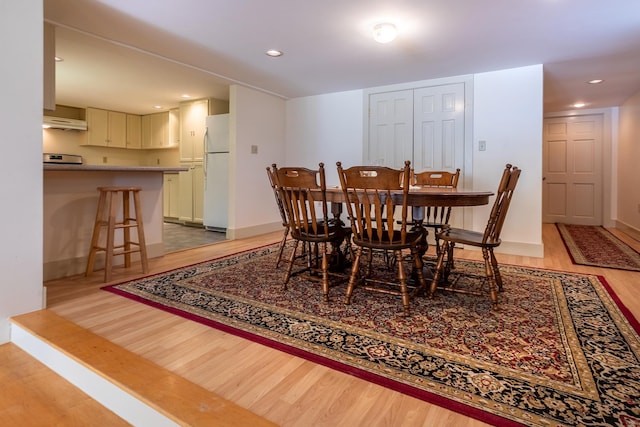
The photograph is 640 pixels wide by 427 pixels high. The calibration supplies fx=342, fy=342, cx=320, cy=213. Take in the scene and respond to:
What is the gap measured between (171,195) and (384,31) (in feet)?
16.9

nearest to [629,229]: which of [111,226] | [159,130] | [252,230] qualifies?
[252,230]

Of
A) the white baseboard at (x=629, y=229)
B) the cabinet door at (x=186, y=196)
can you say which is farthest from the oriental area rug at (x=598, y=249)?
the cabinet door at (x=186, y=196)

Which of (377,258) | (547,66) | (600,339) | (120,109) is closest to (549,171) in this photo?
(547,66)

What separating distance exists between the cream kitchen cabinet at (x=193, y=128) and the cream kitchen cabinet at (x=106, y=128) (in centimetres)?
160

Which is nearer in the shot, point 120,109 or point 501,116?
point 501,116

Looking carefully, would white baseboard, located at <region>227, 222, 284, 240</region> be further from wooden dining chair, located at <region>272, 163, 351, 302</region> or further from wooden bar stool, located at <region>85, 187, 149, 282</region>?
wooden dining chair, located at <region>272, 163, 351, 302</region>

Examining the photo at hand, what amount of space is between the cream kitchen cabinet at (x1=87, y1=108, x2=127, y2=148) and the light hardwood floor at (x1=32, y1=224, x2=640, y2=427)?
15.4 feet

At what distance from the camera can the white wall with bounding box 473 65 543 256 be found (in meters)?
3.62

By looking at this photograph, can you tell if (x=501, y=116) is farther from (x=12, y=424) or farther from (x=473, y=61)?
(x=12, y=424)

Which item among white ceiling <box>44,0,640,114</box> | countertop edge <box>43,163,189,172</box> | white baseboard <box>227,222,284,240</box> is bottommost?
white baseboard <box>227,222,284,240</box>

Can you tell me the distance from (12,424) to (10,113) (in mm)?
1502

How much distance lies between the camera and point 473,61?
11.5ft

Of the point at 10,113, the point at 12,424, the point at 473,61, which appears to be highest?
the point at 473,61

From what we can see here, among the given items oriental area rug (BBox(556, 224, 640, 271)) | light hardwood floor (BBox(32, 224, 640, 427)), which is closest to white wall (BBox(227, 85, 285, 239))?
light hardwood floor (BBox(32, 224, 640, 427))
